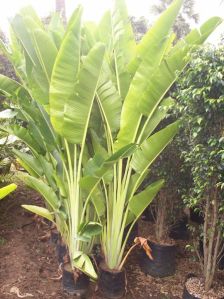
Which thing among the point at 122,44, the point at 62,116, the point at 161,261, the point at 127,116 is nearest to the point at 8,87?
the point at 62,116

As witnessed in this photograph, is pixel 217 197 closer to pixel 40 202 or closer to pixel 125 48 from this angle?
pixel 125 48

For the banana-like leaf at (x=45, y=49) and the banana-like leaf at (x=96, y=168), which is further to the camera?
the banana-like leaf at (x=45, y=49)

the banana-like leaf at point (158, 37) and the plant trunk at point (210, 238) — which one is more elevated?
the banana-like leaf at point (158, 37)

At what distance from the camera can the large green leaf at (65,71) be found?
2.79 m

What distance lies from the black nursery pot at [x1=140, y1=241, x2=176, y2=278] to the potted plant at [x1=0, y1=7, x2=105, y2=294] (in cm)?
82

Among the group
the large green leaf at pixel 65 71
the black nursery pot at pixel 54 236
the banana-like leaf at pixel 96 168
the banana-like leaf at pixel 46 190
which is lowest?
the black nursery pot at pixel 54 236

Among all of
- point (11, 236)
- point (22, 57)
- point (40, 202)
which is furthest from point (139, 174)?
point (40, 202)

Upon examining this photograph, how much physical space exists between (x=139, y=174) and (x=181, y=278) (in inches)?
59.5

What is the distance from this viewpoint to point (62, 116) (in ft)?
10.2

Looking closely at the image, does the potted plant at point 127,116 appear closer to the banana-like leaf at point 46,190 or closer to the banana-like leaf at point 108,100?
the banana-like leaf at point 108,100

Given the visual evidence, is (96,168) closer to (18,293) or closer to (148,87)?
(148,87)

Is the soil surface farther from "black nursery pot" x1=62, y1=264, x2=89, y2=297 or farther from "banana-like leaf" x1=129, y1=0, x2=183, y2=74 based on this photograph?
"banana-like leaf" x1=129, y1=0, x2=183, y2=74

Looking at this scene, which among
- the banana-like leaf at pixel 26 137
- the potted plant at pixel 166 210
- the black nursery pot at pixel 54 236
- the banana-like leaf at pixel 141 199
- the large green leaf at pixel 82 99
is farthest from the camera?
the black nursery pot at pixel 54 236

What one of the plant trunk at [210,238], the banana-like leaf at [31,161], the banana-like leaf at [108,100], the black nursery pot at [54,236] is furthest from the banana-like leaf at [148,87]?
the black nursery pot at [54,236]
